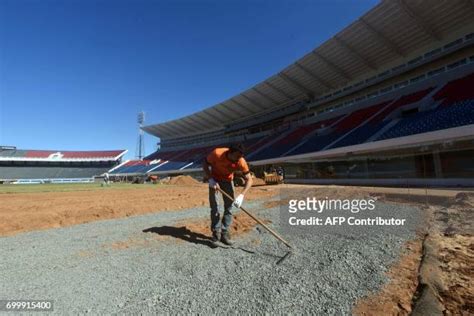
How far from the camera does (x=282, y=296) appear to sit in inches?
112

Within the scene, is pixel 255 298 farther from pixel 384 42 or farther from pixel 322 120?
pixel 322 120

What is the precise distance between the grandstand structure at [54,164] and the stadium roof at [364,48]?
42584mm

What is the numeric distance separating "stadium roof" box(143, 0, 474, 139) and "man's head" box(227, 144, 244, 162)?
84.5ft

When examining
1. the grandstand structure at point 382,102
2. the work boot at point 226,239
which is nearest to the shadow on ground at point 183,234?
the work boot at point 226,239

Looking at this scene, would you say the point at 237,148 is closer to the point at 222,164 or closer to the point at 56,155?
the point at 222,164

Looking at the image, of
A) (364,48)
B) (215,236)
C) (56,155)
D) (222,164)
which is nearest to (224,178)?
(222,164)

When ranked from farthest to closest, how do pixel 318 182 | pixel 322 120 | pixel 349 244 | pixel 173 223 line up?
pixel 322 120
pixel 318 182
pixel 173 223
pixel 349 244

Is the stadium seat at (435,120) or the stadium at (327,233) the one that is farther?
the stadium seat at (435,120)

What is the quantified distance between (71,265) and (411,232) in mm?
5802

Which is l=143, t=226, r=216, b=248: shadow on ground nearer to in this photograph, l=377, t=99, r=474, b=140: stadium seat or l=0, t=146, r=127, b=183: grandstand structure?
l=377, t=99, r=474, b=140: stadium seat

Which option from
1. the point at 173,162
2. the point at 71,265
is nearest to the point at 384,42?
the point at 71,265

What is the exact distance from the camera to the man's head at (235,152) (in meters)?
4.98

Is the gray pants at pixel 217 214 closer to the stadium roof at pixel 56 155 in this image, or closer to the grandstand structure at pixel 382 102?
the grandstand structure at pixel 382 102

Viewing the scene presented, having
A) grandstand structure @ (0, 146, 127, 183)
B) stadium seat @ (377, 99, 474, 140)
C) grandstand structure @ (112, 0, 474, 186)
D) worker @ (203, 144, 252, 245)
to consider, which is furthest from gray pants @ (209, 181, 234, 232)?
grandstand structure @ (0, 146, 127, 183)
